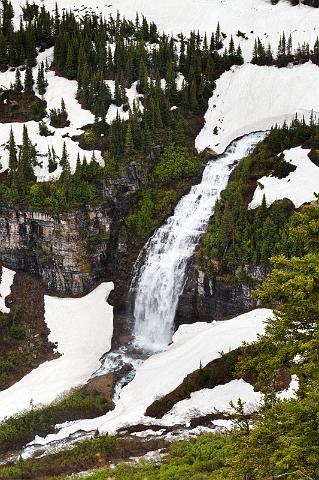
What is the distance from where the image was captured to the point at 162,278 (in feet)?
173

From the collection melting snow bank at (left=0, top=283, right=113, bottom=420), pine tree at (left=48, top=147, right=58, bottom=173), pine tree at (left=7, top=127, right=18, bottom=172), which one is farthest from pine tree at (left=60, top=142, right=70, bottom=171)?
melting snow bank at (left=0, top=283, right=113, bottom=420)

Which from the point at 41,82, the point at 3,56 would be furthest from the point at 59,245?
the point at 3,56

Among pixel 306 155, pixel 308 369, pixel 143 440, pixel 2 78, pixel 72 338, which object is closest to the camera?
pixel 308 369

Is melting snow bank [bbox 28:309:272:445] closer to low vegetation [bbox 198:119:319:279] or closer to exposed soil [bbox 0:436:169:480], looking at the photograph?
exposed soil [bbox 0:436:169:480]

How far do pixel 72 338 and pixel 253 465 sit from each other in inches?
1597

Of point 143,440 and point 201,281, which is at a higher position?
point 201,281

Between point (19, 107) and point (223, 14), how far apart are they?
4623 centimetres

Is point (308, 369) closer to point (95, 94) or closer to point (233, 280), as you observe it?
point (233, 280)

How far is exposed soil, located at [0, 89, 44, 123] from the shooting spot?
73.2m

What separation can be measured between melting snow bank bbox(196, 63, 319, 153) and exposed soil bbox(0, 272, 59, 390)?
94.3 ft

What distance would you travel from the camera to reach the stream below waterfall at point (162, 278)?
48062 mm

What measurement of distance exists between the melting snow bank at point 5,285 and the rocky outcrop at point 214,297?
1813 cm

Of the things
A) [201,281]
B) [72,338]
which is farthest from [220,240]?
[72,338]

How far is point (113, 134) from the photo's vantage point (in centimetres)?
6378
